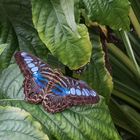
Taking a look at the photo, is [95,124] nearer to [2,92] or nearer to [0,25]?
[2,92]

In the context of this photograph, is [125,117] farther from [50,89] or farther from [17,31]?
[50,89]

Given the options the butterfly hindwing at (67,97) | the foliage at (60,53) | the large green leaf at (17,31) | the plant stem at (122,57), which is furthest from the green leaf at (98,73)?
the plant stem at (122,57)

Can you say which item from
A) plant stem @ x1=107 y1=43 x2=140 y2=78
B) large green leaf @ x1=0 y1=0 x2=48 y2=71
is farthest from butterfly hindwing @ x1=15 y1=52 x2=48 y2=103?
plant stem @ x1=107 y1=43 x2=140 y2=78

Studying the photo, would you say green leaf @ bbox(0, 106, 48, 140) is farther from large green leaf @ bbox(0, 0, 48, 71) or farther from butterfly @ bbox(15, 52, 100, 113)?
large green leaf @ bbox(0, 0, 48, 71)

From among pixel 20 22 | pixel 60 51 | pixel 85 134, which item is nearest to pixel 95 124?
pixel 85 134

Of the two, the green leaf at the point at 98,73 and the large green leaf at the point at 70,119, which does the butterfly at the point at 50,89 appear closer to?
the large green leaf at the point at 70,119

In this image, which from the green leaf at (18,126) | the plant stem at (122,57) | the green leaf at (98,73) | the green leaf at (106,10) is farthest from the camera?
the plant stem at (122,57)
